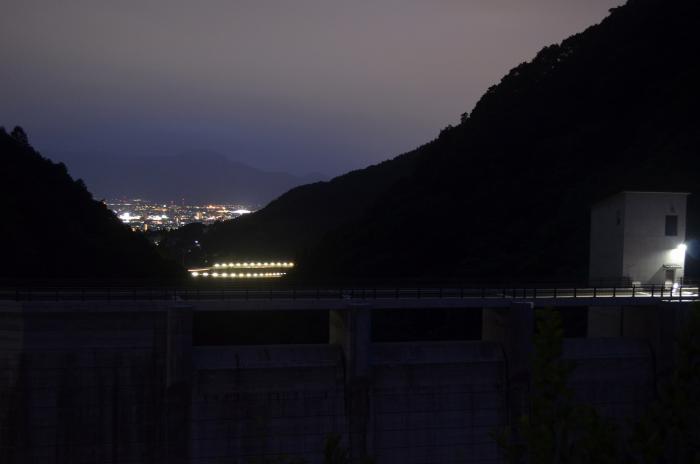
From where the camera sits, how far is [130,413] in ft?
57.1

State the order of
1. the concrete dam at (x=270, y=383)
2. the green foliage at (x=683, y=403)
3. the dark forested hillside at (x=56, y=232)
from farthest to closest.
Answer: the dark forested hillside at (x=56, y=232), the concrete dam at (x=270, y=383), the green foliage at (x=683, y=403)

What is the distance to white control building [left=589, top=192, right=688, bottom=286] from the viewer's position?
24125mm

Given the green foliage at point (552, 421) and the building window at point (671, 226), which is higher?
the building window at point (671, 226)

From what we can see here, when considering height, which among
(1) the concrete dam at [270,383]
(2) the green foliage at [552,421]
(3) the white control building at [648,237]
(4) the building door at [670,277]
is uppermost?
(3) the white control building at [648,237]

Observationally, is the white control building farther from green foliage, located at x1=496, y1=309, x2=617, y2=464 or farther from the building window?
green foliage, located at x1=496, y1=309, x2=617, y2=464

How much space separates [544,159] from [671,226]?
123 ft

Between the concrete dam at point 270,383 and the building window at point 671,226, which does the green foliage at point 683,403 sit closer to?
the concrete dam at point 270,383

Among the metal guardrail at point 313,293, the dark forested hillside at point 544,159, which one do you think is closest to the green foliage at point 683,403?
the metal guardrail at point 313,293

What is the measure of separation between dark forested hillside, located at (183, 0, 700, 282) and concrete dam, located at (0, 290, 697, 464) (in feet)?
71.2

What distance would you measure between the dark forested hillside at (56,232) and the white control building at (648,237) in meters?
24.6

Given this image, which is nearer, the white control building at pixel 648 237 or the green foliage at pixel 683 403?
the green foliage at pixel 683 403

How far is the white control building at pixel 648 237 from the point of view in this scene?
950 inches

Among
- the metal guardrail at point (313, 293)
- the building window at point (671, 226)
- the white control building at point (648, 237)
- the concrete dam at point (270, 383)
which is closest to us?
the concrete dam at point (270, 383)

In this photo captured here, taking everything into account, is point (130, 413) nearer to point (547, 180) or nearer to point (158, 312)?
point (158, 312)
